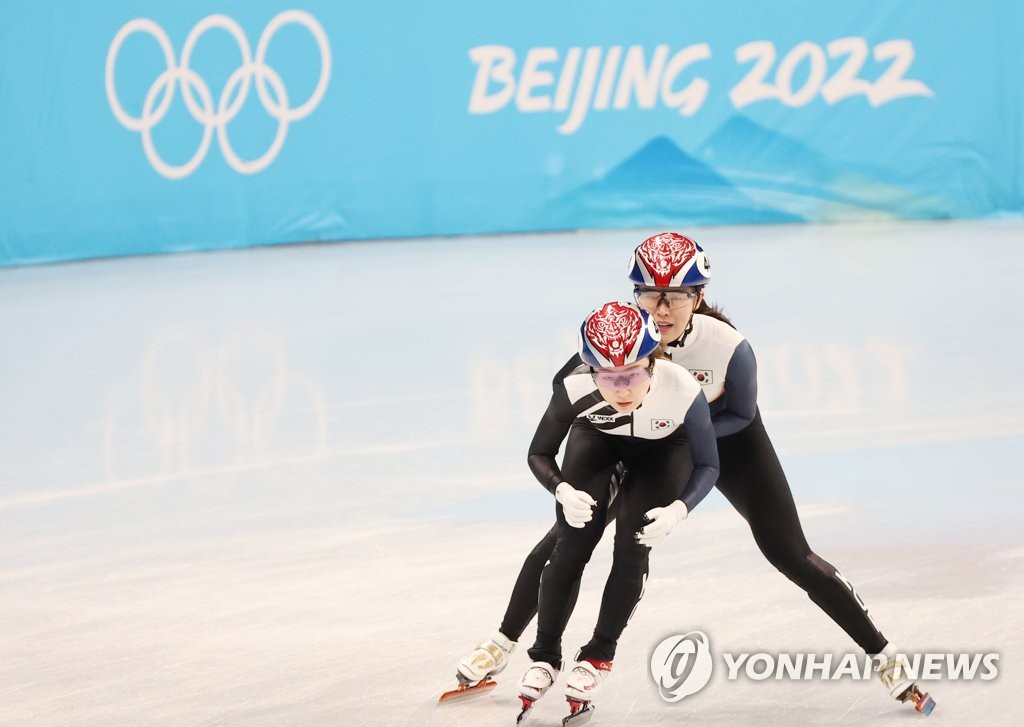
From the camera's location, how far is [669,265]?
336cm

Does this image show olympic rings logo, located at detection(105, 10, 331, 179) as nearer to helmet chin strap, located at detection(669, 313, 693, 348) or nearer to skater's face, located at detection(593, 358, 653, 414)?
helmet chin strap, located at detection(669, 313, 693, 348)

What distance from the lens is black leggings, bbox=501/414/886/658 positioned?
3.36m

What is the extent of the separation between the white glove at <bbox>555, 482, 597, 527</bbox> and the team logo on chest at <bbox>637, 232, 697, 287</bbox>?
1.87 feet

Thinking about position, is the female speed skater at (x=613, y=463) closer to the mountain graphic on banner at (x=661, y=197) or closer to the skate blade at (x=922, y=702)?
the skate blade at (x=922, y=702)

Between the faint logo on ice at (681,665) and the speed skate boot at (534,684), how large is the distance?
1.07ft

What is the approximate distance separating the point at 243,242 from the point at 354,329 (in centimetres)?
455

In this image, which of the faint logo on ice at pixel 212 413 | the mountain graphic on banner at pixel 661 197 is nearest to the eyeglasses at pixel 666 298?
the faint logo on ice at pixel 212 413

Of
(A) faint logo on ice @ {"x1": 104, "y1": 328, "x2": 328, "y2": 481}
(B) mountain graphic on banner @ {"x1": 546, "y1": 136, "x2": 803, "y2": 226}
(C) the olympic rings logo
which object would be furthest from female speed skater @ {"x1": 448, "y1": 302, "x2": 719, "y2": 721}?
(B) mountain graphic on banner @ {"x1": 546, "y1": 136, "x2": 803, "y2": 226}

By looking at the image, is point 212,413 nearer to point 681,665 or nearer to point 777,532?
point 681,665

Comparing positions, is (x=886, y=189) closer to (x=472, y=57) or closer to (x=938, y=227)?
(x=938, y=227)

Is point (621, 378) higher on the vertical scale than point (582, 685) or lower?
higher

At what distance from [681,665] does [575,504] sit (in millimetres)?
736

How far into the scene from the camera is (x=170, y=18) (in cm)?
1223

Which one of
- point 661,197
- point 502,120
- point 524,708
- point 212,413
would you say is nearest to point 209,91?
point 502,120
